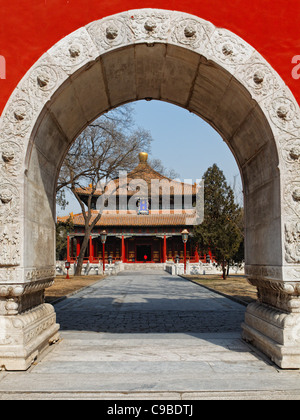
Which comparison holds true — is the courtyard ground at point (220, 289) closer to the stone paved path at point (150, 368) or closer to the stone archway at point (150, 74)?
the stone paved path at point (150, 368)

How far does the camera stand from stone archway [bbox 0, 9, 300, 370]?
394cm

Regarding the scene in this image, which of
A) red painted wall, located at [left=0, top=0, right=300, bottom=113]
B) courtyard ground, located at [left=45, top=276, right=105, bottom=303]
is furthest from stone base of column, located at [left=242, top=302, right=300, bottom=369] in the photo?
courtyard ground, located at [left=45, top=276, right=105, bottom=303]

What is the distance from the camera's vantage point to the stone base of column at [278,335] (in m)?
3.87

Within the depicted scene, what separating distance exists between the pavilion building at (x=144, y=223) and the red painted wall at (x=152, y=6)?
31.1 metres

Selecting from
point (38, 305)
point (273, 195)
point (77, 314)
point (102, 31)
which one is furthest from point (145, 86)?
point (77, 314)

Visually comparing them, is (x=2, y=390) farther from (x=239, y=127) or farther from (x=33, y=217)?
(x=239, y=127)

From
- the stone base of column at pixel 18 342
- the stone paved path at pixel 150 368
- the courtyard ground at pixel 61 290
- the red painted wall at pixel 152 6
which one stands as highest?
the red painted wall at pixel 152 6

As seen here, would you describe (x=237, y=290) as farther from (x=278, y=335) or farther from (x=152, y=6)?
(x=152, y=6)

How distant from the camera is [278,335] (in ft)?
13.2

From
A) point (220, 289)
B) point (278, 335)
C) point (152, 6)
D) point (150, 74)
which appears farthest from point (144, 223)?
point (278, 335)

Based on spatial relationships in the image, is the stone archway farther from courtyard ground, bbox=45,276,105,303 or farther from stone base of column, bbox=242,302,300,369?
courtyard ground, bbox=45,276,105,303

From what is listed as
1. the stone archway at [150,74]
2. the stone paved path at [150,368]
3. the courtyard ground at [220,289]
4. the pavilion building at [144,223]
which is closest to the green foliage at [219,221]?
the courtyard ground at [220,289]

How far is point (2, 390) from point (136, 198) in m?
35.2

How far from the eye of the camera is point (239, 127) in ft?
16.6
